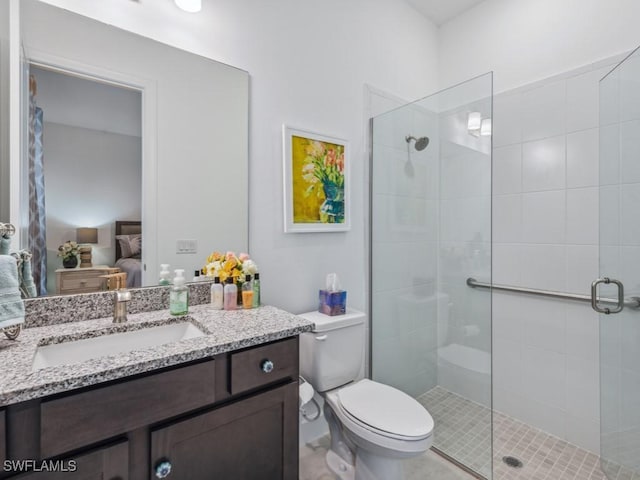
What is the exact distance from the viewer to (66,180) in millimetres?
1189

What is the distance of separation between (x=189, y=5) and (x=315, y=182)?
3.13 feet

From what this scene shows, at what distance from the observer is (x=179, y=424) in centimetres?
92

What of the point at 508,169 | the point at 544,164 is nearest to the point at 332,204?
the point at 508,169

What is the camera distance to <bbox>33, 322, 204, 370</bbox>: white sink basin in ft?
3.27

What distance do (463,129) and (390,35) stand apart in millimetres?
937

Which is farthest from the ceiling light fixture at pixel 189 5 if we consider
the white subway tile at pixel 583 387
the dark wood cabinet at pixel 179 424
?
the white subway tile at pixel 583 387

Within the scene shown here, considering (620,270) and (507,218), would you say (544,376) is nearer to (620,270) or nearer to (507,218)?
(620,270)

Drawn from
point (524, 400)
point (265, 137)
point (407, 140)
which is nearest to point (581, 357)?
point (524, 400)

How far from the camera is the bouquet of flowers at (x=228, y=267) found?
1416 millimetres

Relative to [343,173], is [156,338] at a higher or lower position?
lower

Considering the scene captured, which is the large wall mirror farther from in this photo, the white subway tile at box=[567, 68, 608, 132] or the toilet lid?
the white subway tile at box=[567, 68, 608, 132]

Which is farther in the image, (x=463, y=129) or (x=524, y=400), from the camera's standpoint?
(x=524, y=400)

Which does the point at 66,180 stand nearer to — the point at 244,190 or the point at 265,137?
the point at 244,190

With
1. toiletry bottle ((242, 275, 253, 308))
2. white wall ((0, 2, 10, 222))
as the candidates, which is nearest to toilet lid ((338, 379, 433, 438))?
toiletry bottle ((242, 275, 253, 308))
